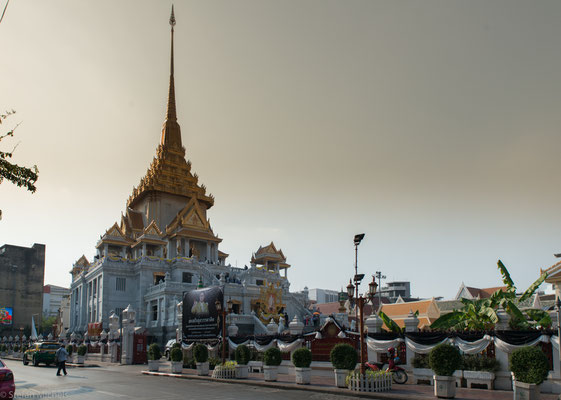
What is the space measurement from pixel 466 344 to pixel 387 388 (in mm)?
3707

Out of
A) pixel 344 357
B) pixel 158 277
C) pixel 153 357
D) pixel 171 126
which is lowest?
pixel 153 357

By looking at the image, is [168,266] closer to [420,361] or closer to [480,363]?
[420,361]

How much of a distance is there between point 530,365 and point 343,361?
7.73m

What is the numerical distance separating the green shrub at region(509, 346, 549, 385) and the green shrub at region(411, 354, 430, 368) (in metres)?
6.87

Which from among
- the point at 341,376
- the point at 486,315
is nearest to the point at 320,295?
the point at 486,315

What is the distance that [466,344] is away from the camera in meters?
20.3

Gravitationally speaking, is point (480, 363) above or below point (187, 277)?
below

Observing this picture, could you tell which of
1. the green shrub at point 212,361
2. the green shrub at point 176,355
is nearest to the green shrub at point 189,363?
the green shrub at point 212,361

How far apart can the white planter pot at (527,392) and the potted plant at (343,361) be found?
7.04 metres

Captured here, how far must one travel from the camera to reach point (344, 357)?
20.8 metres

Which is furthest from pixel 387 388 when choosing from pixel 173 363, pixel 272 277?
pixel 272 277

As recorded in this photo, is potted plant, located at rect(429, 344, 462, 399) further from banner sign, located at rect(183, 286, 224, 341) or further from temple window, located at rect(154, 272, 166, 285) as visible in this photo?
→ temple window, located at rect(154, 272, 166, 285)

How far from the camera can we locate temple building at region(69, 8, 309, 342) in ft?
169

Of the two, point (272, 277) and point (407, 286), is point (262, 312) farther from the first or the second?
point (407, 286)
